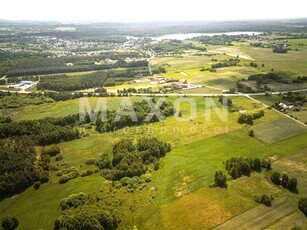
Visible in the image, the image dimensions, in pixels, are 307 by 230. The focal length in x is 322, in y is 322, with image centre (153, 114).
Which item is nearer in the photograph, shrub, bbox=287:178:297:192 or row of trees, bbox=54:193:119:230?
row of trees, bbox=54:193:119:230

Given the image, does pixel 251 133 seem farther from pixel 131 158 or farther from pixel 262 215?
pixel 262 215

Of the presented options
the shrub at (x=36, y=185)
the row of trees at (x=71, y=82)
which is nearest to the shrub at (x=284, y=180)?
the shrub at (x=36, y=185)

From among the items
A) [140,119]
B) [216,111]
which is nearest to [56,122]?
[140,119]

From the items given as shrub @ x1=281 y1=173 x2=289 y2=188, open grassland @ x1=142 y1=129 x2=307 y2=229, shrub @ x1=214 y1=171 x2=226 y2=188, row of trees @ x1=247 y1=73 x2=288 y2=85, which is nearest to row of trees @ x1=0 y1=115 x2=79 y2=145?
open grassland @ x1=142 y1=129 x2=307 y2=229

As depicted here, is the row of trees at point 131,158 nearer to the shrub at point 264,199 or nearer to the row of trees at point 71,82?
the shrub at point 264,199

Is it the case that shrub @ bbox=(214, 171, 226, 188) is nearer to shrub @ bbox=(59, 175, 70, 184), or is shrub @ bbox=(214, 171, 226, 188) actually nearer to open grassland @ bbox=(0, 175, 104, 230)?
open grassland @ bbox=(0, 175, 104, 230)

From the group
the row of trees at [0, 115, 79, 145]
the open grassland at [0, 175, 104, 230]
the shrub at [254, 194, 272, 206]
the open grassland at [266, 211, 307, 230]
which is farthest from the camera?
the row of trees at [0, 115, 79, 145]

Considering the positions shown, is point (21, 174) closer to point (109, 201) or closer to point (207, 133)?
point (109, 201)
